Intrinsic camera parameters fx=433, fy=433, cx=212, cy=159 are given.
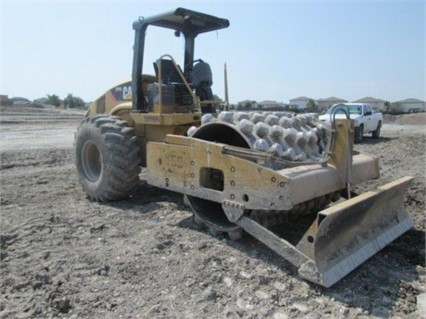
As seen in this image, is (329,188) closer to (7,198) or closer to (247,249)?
(247,249)

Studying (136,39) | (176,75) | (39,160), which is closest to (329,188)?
(176,75)

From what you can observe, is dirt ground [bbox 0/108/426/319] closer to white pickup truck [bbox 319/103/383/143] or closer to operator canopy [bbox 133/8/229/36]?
operator canopy [bbox 133/8/229/36]

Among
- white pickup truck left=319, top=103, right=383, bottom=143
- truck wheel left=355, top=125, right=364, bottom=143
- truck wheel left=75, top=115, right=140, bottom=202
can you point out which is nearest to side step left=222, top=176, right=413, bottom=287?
truck wheel left=75, top=115, right=140, bottom=202

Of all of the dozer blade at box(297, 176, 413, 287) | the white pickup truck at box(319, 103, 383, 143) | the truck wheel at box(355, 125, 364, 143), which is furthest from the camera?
the white pickup truck at box(319, 103, 383, 143)

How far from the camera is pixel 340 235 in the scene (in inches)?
156

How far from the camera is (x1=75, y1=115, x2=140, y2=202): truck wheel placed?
5848 mm

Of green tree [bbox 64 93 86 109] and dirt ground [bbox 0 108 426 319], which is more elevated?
green tree [bbox 64 93 86 109]

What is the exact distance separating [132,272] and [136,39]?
3637mm

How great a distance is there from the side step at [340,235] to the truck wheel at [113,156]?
2021mm

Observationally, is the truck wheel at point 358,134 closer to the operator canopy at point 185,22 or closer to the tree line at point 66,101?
the operator canopy at point 185,22

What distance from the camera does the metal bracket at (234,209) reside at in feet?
13.8

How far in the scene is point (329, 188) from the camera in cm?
423

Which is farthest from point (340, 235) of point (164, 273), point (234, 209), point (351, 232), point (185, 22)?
point (185, 22)

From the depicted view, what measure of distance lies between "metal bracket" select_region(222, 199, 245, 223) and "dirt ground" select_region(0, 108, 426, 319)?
1.16 feet
